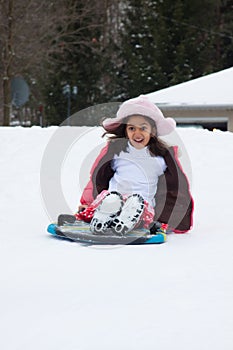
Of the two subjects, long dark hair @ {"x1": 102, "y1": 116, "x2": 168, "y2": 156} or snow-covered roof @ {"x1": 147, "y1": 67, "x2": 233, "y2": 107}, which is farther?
snow-covered roof @ {"x1": 147, "y1": 67, "x2": 233, "y2": 107}

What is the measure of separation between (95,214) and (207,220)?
52.9 inches

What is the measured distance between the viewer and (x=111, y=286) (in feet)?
10.9

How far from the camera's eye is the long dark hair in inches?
205

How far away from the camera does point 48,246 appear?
14.6 ft

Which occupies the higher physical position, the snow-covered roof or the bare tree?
the bare tree

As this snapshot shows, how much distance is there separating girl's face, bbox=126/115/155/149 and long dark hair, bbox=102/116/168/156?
0.12ft

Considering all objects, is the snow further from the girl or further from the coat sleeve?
the girl

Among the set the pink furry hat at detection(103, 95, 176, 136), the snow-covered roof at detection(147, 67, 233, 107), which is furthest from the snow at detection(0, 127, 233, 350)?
the snow-covered roof at detection(147, 67, 233, 107)

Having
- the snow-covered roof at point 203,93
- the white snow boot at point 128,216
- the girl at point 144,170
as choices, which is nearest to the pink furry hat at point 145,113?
the girl at point 144,170

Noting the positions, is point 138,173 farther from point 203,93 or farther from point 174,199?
point 203,93

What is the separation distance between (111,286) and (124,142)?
7.06 feet

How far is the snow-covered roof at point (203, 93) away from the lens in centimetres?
1770

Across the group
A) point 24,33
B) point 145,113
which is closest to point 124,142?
point 145,113

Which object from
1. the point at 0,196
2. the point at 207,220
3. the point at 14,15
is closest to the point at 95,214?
the point at 207,220
